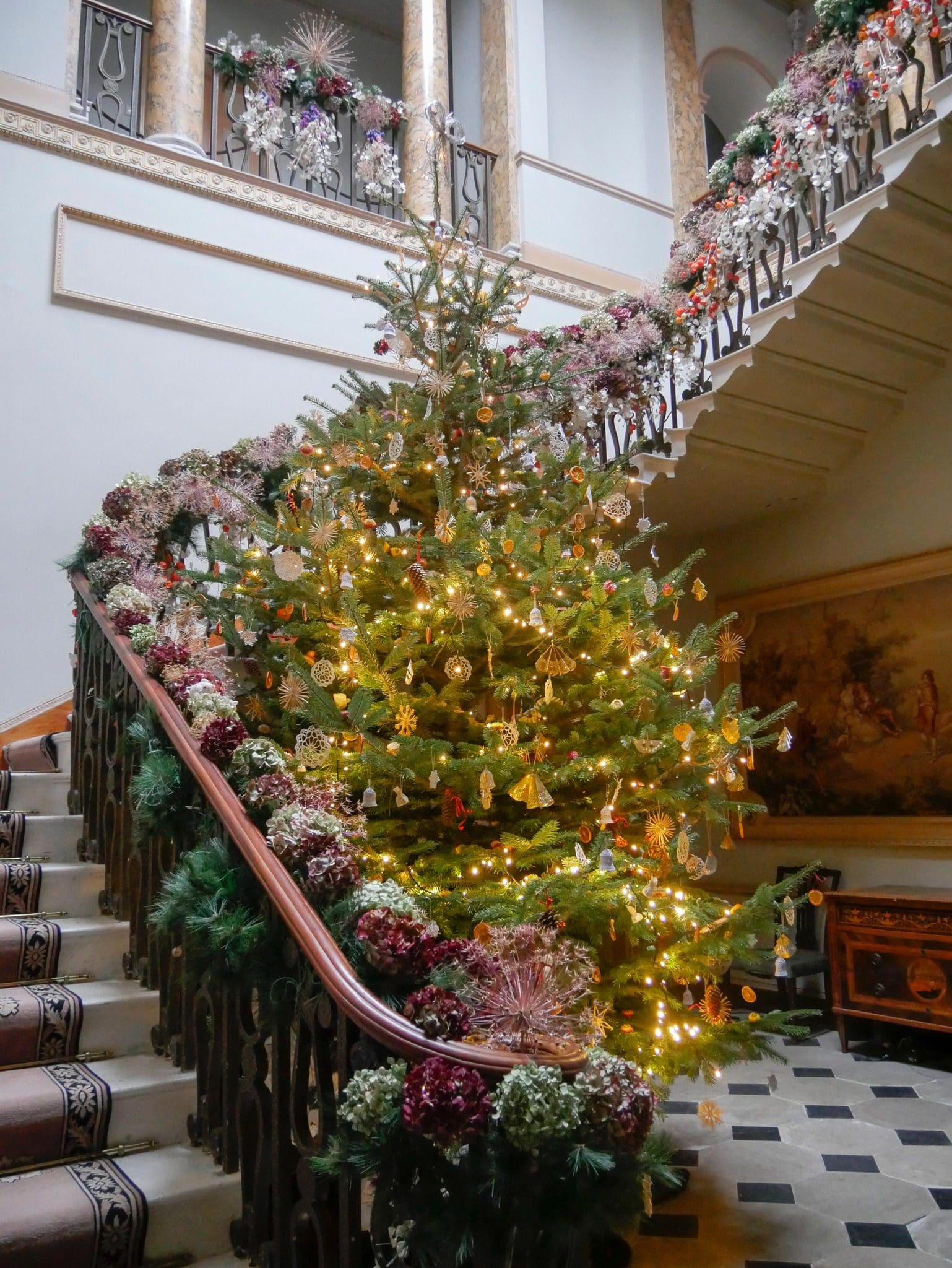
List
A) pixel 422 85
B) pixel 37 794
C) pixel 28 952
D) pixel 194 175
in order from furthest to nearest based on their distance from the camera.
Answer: pixel 422 85, pixel 194 175, pixel 37 794, pixel 28 952

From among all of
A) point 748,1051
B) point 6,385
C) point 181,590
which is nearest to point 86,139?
point 6,385

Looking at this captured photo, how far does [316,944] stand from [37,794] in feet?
8.52

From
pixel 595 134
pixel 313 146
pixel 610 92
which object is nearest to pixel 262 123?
pixel 313 146

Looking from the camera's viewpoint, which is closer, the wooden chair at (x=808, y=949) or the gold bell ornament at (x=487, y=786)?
the gold bell ornament at (x=487, y=786)

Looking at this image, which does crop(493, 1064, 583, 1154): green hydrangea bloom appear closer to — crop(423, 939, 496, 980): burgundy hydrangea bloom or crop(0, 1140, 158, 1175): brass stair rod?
crop(423, 939, 496, 980): burgundy hydrangea bloom

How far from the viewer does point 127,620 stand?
10.5ft

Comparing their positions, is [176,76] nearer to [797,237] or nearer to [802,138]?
[802,138]

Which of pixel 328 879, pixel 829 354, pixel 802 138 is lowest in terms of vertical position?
pixel 328 879

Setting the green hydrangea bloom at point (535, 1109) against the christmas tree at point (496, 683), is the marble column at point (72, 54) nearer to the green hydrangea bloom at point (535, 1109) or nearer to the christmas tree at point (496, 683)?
the christmas tree at point (496, 683)

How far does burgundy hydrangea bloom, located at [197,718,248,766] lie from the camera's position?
2.45 meters

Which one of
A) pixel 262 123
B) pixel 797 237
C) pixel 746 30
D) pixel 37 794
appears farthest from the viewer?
pixel 746 30

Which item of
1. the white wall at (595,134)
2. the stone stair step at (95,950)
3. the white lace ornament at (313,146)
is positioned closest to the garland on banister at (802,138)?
the white wall at (595,134)

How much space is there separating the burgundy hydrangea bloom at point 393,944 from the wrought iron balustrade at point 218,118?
581 centimetres

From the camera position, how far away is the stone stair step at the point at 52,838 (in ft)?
11.4
